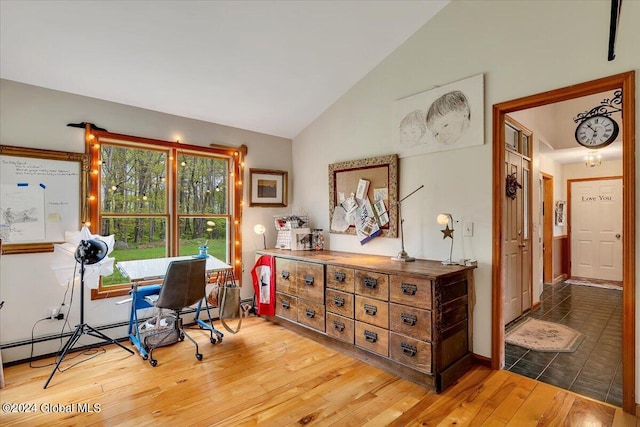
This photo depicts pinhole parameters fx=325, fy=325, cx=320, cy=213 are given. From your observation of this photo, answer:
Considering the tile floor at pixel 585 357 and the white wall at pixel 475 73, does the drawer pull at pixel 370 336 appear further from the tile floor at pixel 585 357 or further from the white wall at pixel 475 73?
the tile floor at pixel 585 357

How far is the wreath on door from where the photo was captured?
12.3 feet

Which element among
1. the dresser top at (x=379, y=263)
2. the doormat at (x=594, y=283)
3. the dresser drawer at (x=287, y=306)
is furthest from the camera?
the doormat at (x=594, y=283)

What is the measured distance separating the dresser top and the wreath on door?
150cm

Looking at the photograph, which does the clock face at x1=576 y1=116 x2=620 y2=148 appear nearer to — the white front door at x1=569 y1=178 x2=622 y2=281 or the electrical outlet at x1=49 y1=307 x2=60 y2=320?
the white front door at x1=569 y1=178 x2=622 y2=281

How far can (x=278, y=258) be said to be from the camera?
381 cm

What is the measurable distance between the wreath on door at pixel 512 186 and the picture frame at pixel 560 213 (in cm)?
323

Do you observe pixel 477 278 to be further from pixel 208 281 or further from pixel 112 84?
pixel 112 84

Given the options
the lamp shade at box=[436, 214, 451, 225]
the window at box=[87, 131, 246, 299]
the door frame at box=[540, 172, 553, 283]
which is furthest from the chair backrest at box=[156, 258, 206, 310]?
the door frame at box=[540, 172, 553, 283]

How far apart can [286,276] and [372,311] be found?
48.7 inches

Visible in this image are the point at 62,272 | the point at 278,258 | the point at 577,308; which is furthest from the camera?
the point at 577,308

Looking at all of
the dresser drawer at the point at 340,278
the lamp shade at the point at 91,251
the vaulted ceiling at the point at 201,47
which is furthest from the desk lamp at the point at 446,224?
the lamp shade at the point at 91,251

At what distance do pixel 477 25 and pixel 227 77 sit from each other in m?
2.37

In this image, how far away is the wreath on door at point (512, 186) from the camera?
12.3 feet

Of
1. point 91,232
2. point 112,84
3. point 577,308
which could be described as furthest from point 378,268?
point 577,308
